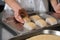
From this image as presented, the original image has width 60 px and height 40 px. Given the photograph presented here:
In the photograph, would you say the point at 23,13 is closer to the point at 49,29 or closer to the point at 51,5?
the point at 49,29

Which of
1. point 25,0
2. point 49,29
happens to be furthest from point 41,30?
point 25,0

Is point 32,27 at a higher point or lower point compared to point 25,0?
lower

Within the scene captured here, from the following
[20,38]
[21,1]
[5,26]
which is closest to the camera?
[20,38]

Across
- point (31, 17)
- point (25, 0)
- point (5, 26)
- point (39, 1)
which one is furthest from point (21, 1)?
point (5, 26)

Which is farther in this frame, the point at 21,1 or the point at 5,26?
the point at 21,1

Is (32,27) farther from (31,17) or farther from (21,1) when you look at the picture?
(21,1)

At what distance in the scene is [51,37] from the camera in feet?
2.97

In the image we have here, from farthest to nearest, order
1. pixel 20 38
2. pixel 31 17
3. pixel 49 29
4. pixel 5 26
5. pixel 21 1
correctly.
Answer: pixel 21 1 → pixel 31 17 → pixel 5 26 → pixel 49 29 → pixel 20 38

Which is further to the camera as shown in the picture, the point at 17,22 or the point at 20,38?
the point at 17,22

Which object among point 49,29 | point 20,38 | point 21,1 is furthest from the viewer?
point 21,1

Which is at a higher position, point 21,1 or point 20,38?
point 21,1

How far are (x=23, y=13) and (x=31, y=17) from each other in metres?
0.07

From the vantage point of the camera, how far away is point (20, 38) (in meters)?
0.88

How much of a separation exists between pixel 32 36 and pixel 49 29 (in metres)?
0.13
